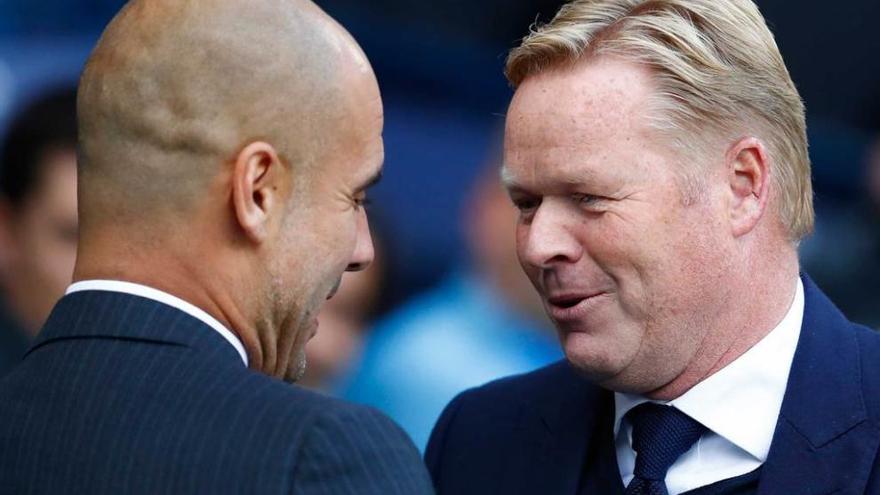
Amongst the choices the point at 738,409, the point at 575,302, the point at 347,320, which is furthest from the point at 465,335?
the point at 738,409

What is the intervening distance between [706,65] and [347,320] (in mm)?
2064

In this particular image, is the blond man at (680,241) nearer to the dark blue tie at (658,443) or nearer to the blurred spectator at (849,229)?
the dark blue tie at (658,443)

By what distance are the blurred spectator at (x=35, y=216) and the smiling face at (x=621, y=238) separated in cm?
196

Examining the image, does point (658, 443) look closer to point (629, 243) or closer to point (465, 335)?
point (629, 243)

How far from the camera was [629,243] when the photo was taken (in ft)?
7.66

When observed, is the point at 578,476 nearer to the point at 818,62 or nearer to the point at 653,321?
the point at 653,321

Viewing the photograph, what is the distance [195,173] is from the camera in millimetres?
1733

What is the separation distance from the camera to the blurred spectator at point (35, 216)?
12.6 feet

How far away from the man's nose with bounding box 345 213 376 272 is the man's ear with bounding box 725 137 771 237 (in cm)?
74

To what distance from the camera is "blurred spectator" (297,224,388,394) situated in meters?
4.16

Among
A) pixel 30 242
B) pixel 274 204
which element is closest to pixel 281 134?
pixel 274 204

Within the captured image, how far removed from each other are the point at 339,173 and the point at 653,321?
29.9 inches

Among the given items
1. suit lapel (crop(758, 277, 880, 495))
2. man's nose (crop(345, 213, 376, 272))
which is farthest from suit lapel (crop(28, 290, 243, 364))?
suit lapel (crop(758, 277, 880, 495))

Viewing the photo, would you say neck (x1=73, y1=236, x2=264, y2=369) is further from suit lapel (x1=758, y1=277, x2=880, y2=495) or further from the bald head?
suit lapel (x1=758, y1=277, x2=880, y2=495)
